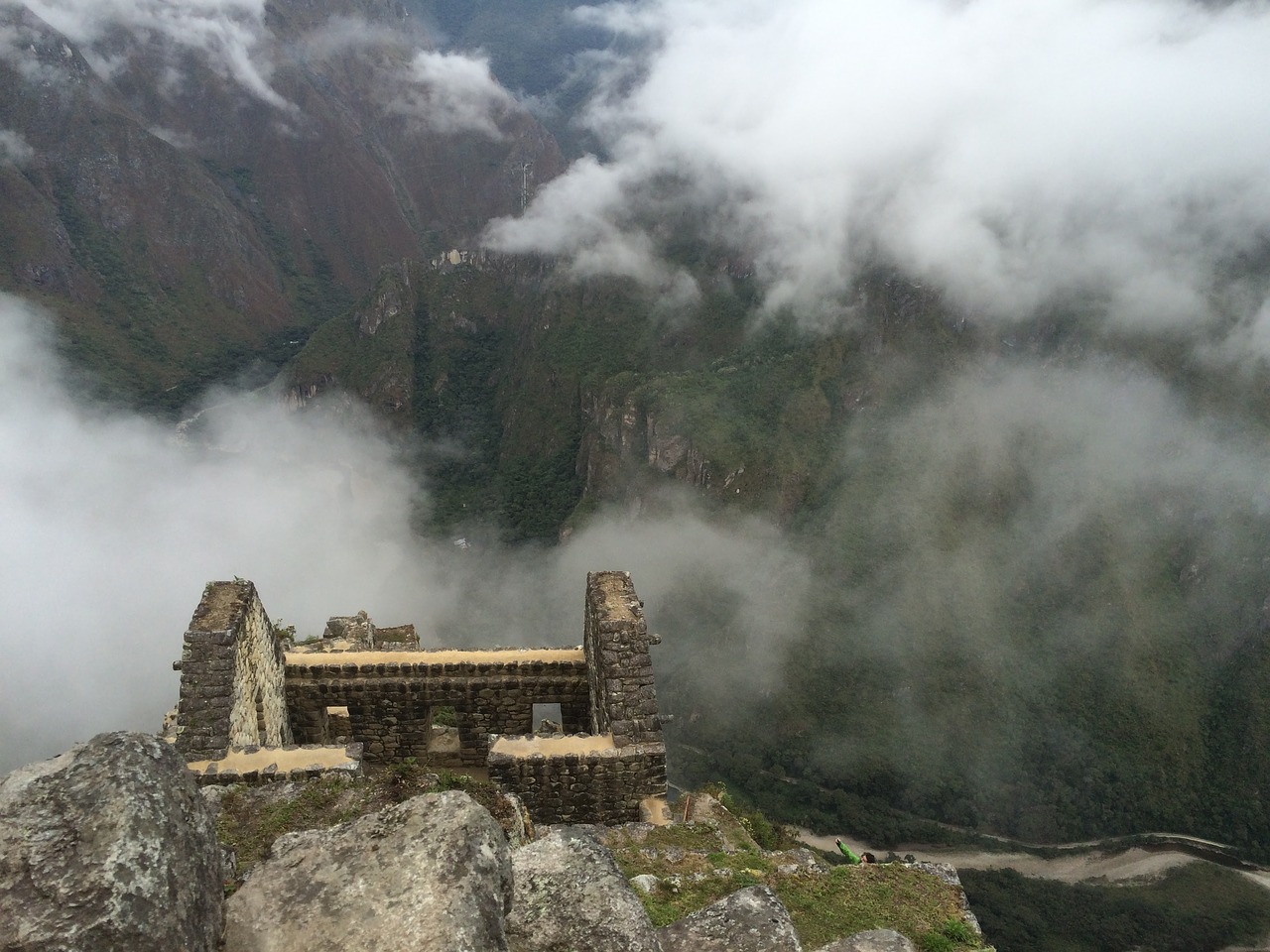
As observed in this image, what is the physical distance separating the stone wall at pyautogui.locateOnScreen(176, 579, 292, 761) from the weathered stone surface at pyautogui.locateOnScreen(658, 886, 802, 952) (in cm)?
899

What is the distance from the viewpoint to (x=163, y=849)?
3.82 metres

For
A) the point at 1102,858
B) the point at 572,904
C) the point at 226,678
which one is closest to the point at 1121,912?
the point at 1102,858

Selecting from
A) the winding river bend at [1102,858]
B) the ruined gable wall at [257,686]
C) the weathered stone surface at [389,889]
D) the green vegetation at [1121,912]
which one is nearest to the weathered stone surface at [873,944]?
the weathered stone surface at [389,889]

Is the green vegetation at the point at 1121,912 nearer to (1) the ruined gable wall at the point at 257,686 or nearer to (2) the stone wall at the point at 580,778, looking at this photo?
(2) the stone wall at the point at 580,778

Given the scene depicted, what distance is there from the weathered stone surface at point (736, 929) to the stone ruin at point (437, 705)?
261 inches

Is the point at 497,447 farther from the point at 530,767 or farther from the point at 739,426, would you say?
the point at 530,767

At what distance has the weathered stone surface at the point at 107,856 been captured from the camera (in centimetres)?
339

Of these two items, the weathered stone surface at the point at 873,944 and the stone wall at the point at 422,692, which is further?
the stone wall at the point at 422,692

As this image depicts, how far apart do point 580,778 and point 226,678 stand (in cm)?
569

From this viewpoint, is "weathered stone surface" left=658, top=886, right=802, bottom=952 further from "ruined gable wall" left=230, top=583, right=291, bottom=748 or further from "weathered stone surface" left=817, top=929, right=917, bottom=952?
"ruined gable wall" left=230, top=583, right=291, bottom=748

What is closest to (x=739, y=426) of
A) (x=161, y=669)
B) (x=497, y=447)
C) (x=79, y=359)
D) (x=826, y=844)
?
(x=497, y=447)

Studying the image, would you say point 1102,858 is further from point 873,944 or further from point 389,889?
point 389,889

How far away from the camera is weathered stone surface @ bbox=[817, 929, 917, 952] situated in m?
5.26

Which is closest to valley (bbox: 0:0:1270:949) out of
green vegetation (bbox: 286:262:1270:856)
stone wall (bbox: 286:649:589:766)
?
green vegetation (bbox: 286:262:1270:856)
